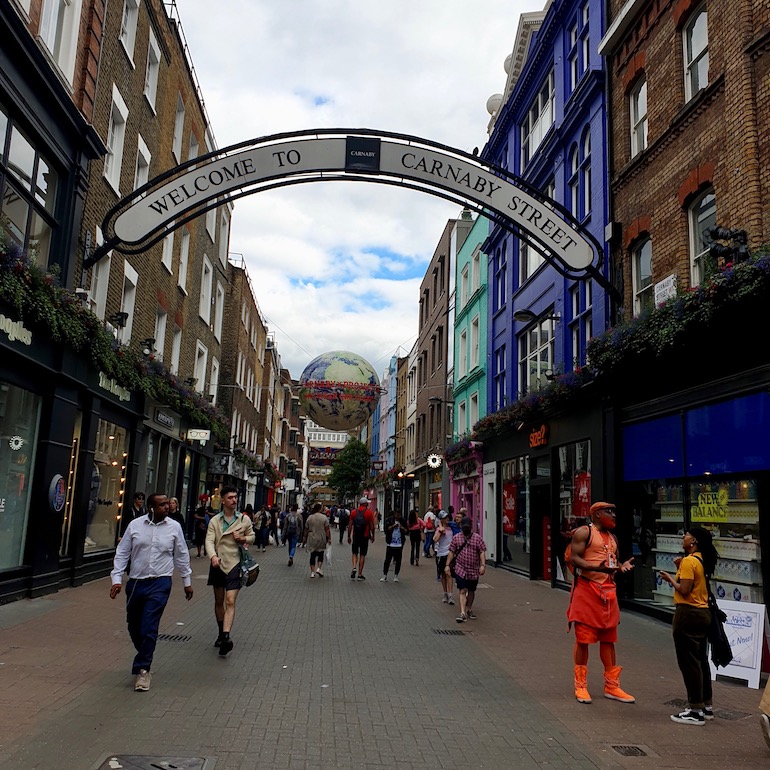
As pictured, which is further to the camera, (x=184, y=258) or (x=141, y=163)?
(x=184, y=258)

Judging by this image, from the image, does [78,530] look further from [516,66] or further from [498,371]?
[516,66]

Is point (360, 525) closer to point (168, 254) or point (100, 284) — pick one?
point (100, 284)

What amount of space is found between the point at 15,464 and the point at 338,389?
6.82 metres

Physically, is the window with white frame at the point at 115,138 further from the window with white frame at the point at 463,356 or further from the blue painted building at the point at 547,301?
the window with white frame at the point at 463,356

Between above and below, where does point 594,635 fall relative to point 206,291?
below

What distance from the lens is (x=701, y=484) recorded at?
35.4ft

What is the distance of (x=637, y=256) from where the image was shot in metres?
13.9

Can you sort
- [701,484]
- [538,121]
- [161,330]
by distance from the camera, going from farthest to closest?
[538,121], [161,330], [701,484]

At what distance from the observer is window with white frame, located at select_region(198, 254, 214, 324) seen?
25.2 m

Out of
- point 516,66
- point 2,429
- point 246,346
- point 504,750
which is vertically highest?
point 516,66

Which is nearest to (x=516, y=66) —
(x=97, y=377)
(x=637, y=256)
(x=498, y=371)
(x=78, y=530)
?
(x=498, y=371)

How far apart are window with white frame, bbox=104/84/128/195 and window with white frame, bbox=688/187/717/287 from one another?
436 inches

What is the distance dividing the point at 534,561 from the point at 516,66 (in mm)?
16143

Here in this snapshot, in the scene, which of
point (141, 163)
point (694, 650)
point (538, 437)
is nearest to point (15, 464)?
point (141, 163)
